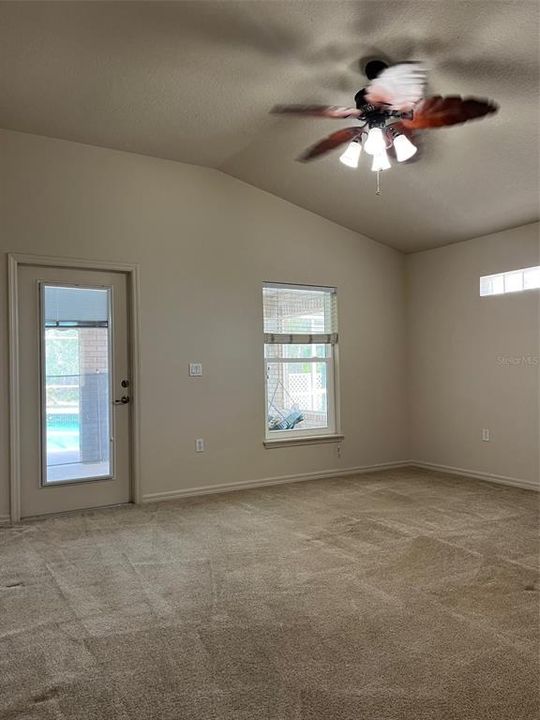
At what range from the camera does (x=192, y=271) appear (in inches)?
192

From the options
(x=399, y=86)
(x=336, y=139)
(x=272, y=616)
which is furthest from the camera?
(x=336, y=139)

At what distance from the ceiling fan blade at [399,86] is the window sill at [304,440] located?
3.20 meters

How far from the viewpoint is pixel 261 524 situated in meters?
3.89

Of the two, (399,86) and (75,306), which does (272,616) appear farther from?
(75,306)

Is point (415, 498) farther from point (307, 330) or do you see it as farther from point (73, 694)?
point (73, 694)

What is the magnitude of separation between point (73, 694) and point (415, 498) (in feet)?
10.9

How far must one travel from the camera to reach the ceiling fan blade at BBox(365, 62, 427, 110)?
2.60 metres

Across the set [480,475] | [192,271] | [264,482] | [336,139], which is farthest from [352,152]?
[480,475]

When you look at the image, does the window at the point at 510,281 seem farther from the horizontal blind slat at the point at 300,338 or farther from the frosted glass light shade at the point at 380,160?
the frosted glass light shade at the point at 380,160

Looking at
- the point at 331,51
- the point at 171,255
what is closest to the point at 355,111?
the point at 331,51

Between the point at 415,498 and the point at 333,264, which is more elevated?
the point at 333,264

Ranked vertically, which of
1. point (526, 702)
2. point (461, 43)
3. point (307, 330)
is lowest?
point (526, 702)

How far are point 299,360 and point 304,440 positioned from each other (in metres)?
0.81

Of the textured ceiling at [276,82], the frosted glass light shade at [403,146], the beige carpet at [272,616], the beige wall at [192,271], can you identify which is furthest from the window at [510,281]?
the frosted glass light shade at [403,146]
